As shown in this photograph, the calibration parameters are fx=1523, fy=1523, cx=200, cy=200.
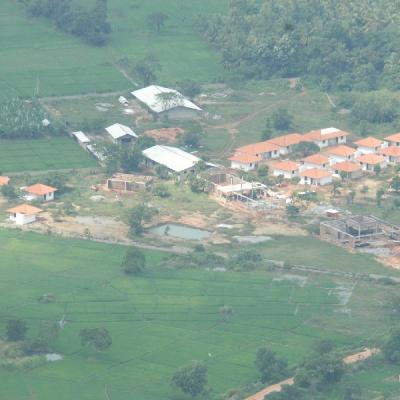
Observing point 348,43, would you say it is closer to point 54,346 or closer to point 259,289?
point 259,289

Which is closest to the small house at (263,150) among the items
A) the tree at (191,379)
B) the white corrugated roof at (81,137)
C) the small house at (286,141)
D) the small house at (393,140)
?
the small house at (286,141)

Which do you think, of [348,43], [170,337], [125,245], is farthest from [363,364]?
[348,43]

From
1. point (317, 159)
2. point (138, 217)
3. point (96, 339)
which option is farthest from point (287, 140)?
point (96, 339)

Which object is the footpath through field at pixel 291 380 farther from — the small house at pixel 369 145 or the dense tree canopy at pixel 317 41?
the dense tree canopy at pixel 317 41

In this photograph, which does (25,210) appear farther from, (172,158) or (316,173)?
(316,173)

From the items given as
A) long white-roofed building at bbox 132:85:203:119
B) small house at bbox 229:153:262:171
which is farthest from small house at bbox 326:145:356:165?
long white-roofed building at bbox 132:85:203:119

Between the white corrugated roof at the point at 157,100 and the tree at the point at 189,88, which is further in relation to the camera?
the tree at the point at 189,88
